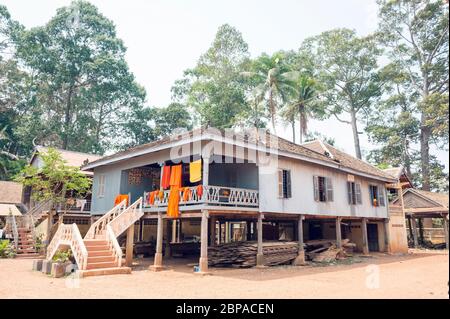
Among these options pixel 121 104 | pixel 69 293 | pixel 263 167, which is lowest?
pixel 69 293

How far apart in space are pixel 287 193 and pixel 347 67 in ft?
113

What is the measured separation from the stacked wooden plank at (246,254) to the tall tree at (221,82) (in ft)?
80.7

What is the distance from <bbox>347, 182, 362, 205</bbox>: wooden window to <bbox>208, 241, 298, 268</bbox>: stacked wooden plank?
6.05m

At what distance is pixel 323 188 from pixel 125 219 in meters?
10.5

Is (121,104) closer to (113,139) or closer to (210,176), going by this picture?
(113,139)

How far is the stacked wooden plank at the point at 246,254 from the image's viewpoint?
15.8 metres

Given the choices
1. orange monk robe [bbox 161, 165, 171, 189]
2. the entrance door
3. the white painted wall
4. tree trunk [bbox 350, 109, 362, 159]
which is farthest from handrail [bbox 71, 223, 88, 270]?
tree trunk [bbox 350, 109, 362, 159]

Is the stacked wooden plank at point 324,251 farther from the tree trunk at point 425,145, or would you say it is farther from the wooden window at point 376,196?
the tree trunk at point 425,145

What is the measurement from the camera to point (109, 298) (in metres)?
8.61

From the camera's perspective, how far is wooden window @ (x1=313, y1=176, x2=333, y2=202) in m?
18.8

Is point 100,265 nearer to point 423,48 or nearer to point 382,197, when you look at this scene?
point 382,197

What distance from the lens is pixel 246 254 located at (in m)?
15.8

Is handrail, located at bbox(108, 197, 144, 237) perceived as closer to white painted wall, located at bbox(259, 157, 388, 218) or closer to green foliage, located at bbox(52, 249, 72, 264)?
green foliage, located at bbox(52, 249, 72, 264)
